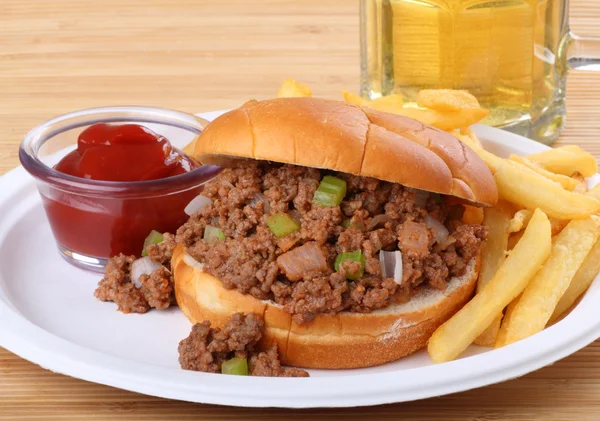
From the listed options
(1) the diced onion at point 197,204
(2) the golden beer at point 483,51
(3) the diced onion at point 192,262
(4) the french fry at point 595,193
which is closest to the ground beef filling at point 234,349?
(3) the diced onion at point 192,262

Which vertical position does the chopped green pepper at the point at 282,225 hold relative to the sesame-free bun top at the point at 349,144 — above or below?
below

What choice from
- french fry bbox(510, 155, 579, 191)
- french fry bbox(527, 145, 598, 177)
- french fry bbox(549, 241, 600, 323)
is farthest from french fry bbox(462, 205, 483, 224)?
french fry bbox(527, 145, 598, 177)

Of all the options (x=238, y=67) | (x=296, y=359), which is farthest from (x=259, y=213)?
(x=238, y=67)

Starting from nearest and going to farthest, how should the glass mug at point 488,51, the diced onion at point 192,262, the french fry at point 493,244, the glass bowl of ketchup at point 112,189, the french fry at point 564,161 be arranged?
the diced onion at point 192,262 → the french fry at point 493,244 → the glass bowl of ketchup at point 112,189 → the french fry at point 564,161 → the glass mug at point 488,51

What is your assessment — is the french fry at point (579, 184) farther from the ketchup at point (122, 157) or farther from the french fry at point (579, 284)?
the ketchup at point (122, 157)

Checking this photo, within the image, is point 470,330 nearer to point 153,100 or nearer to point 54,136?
point 54,136

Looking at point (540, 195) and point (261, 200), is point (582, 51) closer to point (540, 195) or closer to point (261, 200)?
point (540, 195)
